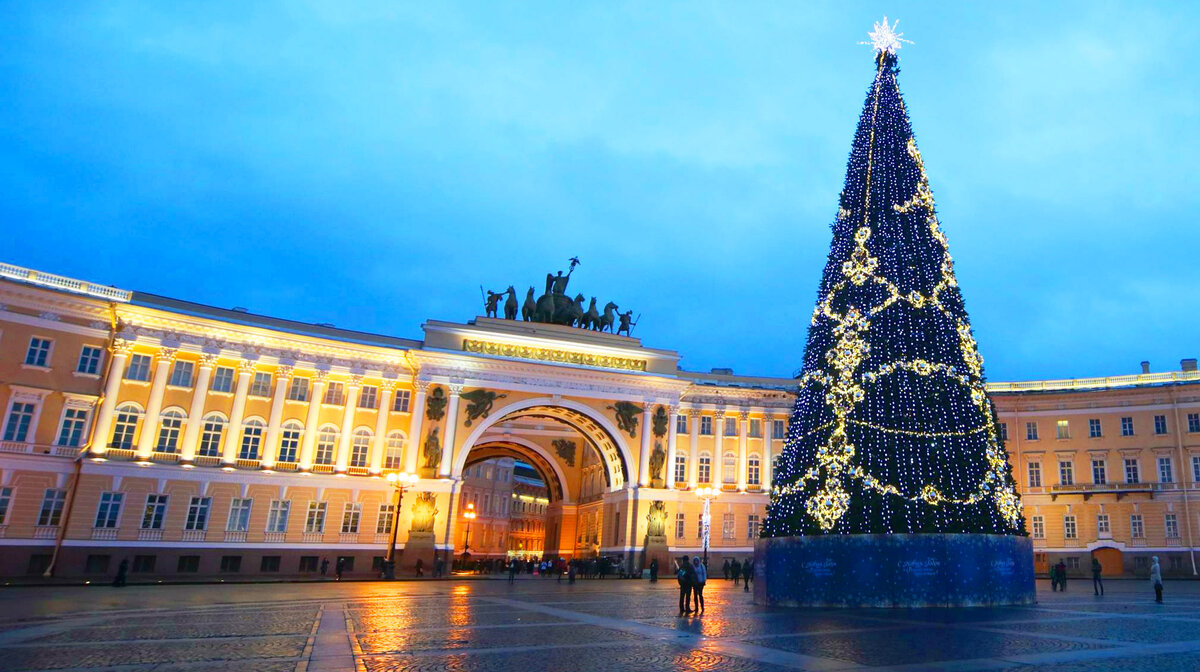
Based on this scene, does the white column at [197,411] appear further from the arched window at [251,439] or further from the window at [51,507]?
the window at [51,507]

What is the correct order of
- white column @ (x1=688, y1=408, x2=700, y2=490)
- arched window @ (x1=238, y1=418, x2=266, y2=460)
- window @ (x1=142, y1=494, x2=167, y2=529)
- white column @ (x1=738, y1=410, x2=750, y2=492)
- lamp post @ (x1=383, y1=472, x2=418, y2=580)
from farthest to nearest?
white column @ (x1=738, y1=410, x2=750, y2=492) < white column @ (x1=688, y1=408, x2=700, y2=490) < arched window @ (x1=238, y1=418, x2=266, y2=460) < window @ (x1=142, y1=494, x2=167, y2=529) < lamp post @ (x1=383, y1=472, x2=418, y2=580)

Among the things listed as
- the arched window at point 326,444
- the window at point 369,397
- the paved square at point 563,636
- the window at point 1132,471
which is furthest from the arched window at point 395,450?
the window at point 1132,471

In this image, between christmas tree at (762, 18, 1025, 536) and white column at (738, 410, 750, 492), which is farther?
white column at (738, 410, 750, 492)

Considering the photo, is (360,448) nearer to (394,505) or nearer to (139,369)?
(394,505)

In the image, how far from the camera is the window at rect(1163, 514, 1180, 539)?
169 ft

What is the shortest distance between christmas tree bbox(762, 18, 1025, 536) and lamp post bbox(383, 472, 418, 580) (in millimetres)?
25115

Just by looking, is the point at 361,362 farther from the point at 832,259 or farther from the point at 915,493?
the point at 915,493

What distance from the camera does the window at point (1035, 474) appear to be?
5634 cm

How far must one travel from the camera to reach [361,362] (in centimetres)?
5044

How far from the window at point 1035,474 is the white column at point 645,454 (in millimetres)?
27687

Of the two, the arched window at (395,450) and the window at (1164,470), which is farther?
the window at (1164,470)

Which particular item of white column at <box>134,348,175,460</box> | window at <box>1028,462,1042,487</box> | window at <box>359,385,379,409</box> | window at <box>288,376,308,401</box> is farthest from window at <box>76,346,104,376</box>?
window at <box>1028,462,1042,487</box>

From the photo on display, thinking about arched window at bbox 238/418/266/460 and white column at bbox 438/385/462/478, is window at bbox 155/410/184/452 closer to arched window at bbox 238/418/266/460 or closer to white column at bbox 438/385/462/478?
arched window at bbox 238/418/266/460

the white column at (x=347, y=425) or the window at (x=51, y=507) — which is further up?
the white column at (x=347, y=425)
